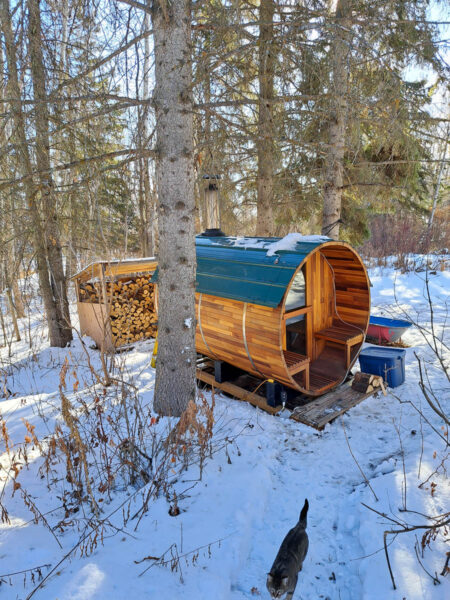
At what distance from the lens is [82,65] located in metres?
3.79

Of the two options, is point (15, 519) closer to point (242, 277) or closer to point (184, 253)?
point (184, 253)

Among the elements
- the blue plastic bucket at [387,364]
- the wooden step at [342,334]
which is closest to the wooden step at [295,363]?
the wooden step at [342,334]

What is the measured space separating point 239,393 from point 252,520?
7.16 feet

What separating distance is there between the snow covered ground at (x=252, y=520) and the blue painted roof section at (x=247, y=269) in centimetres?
157

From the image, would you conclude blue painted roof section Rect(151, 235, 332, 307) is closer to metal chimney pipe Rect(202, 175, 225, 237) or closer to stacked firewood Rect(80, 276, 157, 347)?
metal chimney pipe Rect(202, 175, 225, 237)

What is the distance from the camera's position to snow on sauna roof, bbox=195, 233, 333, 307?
407cm

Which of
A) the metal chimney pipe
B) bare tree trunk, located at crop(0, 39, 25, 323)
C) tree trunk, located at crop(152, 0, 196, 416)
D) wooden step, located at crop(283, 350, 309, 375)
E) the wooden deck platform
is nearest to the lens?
tree trunk, located at crop(152, 0, 196, 416)

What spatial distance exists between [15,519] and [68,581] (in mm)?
794

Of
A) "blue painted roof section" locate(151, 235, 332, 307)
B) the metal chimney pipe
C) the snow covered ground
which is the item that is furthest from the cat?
the metal chimney pipe

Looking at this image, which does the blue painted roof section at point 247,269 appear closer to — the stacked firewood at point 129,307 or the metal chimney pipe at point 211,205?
the metal chimney pipe at point 211,205

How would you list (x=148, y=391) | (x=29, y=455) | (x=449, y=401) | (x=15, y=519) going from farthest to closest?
(x=148, y=391) < (x=449, y=401) < (x=29, y=455) < (x=15, y=519)

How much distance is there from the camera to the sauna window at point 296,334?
5.16m

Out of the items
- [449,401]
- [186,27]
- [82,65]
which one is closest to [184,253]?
[186,27]

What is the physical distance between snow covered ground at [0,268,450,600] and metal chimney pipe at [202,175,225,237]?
11.8ft
